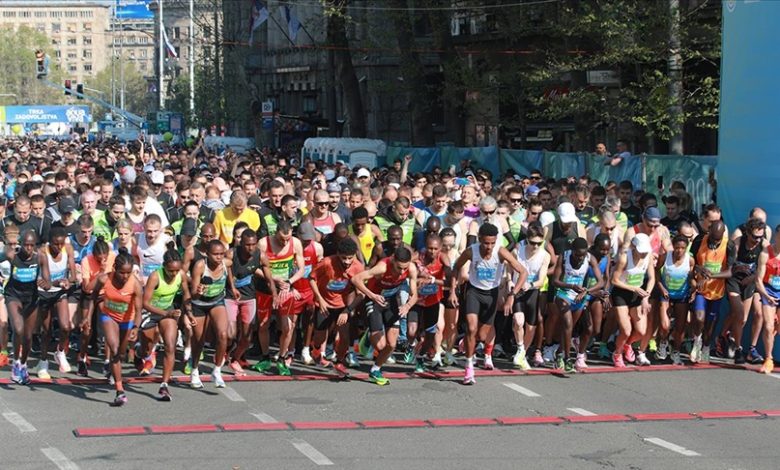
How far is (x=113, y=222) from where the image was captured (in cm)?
1462

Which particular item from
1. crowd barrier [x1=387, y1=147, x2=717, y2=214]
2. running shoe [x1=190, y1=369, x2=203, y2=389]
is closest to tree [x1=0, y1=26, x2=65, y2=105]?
crowd barrier [x1=387, y1=147, x2=717, y2=214]

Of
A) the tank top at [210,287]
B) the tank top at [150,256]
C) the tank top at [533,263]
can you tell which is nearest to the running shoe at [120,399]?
the tank top at [210,287]

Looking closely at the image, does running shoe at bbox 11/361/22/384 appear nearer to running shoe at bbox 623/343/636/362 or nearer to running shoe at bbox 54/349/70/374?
running shoe at bbox 54/349/70/374

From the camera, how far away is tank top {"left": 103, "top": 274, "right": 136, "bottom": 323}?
11.7m

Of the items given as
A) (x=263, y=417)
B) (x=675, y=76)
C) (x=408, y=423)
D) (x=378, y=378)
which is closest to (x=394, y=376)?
(x=378, y=378)

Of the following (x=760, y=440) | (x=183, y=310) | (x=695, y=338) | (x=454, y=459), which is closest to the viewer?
(x=454, y=459)

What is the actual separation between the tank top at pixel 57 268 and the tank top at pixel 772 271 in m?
7.39

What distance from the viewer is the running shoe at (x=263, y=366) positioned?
13.6 meters

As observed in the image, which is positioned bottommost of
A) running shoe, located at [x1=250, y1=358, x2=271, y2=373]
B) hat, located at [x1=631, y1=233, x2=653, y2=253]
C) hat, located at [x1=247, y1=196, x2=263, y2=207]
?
running shoe, located at [x1=250, y1=358, x2=271, y2=373]

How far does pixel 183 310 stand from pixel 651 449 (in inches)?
184

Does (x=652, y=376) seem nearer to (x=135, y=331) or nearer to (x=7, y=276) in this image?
(x=135, y=331)

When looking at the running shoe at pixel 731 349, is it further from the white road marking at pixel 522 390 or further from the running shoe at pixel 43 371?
the running shoe at pixel 43 371

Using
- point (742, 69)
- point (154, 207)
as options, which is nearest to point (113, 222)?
point (154, 207)

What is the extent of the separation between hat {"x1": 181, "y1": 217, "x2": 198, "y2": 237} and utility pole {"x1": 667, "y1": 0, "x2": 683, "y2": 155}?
1346 centimetres
